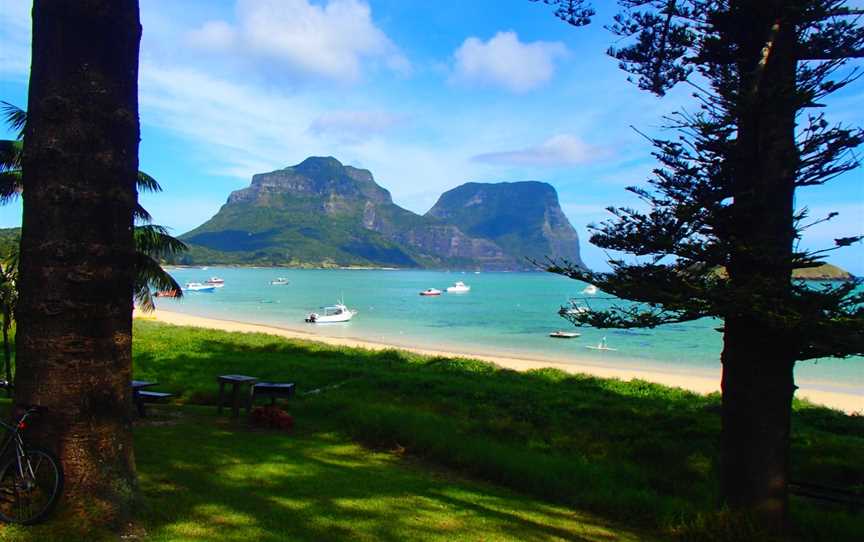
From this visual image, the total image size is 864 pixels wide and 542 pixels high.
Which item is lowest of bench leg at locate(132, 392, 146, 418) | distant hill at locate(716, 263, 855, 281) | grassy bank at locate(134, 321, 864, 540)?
grassy bank at locate(134, 321, 864, 540)

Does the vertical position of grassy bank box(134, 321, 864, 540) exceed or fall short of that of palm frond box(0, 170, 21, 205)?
it falls short

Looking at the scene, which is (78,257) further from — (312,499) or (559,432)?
(559,432)

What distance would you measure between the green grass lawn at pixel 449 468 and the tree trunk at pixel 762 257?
0.52m

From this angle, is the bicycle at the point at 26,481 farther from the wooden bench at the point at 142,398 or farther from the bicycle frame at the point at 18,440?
the wooden bench at the point at 142,398

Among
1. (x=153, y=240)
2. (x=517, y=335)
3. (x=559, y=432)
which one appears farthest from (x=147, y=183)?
(x=517, y=335)

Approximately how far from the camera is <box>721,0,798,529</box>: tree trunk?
523 cm

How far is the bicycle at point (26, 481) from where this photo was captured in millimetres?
3717

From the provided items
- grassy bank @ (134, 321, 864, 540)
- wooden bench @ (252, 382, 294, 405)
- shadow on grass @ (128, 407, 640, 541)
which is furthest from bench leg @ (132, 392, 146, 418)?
grassy bank @ (134, 321, 864, 540)

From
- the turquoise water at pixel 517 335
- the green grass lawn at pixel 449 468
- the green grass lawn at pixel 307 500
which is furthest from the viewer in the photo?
the turquoise water at pixel 517 335

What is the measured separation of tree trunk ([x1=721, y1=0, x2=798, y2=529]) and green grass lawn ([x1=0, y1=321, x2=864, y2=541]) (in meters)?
0.52

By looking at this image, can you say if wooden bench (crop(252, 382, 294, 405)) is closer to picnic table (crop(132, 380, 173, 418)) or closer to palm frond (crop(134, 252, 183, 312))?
picnic table (crop(132, 380, 173, 418))

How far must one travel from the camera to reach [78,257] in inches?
153

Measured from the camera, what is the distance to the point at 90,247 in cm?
394

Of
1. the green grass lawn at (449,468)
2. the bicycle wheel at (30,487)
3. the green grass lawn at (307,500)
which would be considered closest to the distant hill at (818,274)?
the green grass lawn at (449,468)
